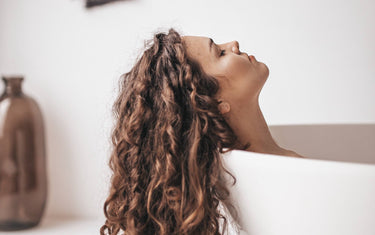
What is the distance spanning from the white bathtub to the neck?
0.73 feet

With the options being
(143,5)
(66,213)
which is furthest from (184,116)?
(66,213)

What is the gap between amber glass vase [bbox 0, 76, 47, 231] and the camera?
1.72 meters

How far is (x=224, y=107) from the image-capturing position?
2.84 ft

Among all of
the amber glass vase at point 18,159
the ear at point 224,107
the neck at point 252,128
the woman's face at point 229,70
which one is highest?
the woman's face at point 229,70

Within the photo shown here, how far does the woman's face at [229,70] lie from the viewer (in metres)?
0.89

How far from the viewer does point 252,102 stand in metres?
0.94

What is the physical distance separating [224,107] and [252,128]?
0.09 m

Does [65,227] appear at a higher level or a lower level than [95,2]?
lower

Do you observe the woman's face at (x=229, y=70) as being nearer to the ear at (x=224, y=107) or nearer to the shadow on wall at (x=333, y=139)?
the ear at (x=224, y=107)

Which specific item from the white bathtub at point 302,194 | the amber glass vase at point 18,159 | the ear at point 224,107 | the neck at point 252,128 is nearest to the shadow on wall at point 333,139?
the neck at point 252,128

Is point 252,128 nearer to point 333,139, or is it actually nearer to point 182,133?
point 182,133

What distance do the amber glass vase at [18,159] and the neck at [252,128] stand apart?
110cm

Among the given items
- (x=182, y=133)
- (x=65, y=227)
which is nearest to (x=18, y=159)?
(x=65, y=227)

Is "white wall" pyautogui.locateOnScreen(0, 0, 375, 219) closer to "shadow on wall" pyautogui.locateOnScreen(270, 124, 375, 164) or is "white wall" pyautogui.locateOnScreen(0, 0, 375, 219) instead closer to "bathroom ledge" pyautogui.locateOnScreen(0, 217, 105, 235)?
"bathroom ledge" pyautogui.locateOnScreen(0, 217, 105, 235)
